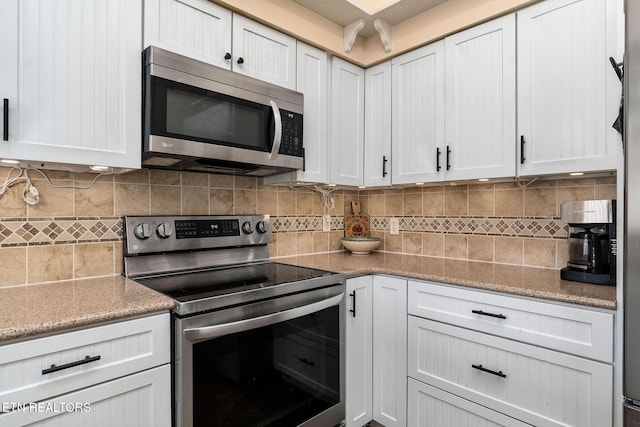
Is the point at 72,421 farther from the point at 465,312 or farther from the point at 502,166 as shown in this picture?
the point at 502,166

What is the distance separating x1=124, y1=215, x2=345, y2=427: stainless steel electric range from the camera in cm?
118

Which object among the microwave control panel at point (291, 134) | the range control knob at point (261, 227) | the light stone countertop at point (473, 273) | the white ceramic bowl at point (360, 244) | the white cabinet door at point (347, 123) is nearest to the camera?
the light stone countertop at point (473, 273)

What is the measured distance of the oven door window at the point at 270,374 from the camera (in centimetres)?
121

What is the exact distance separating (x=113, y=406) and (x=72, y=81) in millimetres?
1080

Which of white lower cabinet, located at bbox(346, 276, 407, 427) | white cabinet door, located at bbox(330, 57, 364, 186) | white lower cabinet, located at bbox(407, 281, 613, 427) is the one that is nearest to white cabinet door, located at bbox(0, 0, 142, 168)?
white cabinet door, located at bbox(330, 57, 364, 186)

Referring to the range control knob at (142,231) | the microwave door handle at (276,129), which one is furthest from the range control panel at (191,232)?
the microwave door handle at (276,129)

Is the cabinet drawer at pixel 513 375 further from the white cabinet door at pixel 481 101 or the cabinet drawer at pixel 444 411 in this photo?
the white cabinet door at pixel 481 101

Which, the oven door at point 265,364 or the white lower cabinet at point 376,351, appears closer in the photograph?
the oven door at point 265,364

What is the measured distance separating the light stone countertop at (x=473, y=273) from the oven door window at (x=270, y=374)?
361 millimetres

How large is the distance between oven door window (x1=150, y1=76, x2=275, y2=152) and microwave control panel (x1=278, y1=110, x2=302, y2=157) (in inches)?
3.9

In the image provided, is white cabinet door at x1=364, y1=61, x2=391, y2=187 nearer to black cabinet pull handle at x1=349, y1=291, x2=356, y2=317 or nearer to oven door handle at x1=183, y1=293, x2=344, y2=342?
black cabinet pull handle at x1=349, y1=291, x2=356, y2=317

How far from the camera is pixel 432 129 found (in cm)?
196

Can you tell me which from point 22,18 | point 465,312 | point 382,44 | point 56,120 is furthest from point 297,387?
point 382,44

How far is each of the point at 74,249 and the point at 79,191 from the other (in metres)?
0.24
